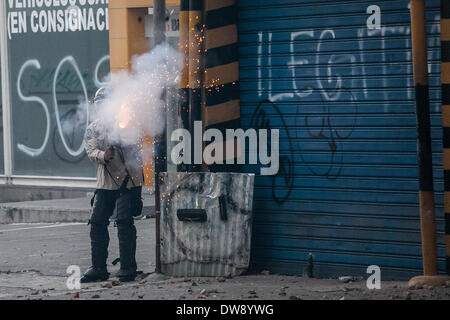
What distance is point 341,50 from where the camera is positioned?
9383 millimetres

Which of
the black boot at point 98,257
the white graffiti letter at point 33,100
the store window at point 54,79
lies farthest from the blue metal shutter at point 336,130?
the white graffiti letter at point 33,100

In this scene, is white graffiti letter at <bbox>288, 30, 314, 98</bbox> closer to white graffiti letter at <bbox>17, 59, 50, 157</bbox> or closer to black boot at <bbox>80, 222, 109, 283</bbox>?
black boot at <bbox>80, 222, 109, 283</bbox>

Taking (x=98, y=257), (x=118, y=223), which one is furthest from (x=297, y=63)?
(x=98, y=257)

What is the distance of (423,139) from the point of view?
8.48 m

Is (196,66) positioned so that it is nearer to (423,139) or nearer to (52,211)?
(423,139)

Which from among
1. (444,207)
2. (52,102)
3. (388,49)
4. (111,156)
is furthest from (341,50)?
(52,102)

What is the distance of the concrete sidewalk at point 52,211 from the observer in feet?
51.4

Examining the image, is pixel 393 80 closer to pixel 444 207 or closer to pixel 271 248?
pixel 444 207

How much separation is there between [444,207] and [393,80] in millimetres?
1196

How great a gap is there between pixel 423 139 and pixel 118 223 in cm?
313

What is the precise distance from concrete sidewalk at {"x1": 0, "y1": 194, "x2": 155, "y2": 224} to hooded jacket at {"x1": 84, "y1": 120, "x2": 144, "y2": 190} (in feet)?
16.3

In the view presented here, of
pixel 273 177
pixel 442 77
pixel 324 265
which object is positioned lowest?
pixel 324 265

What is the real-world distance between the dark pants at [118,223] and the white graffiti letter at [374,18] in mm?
2728

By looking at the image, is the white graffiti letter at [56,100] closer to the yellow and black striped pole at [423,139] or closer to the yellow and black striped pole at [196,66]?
the yellow and black striped pole at [196,66]
